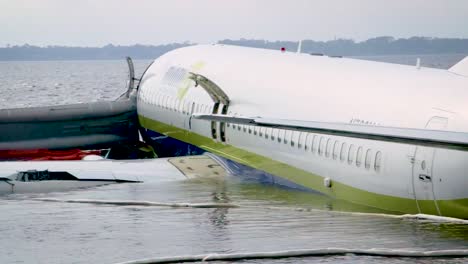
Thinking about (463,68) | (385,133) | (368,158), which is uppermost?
(463,68)

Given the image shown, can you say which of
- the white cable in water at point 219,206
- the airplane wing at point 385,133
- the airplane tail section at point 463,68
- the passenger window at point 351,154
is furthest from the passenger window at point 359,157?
the airplane wing at point 385,133

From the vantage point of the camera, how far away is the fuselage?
720 inches

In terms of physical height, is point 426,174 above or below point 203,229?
above

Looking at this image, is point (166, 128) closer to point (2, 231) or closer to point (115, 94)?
point (2, 231)

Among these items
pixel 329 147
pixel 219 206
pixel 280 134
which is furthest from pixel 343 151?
pixel 280 134

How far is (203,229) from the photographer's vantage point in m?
17.0

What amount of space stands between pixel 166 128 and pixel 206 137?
374cm

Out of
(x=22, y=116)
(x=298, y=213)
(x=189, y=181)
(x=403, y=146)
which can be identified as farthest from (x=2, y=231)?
(x=22, y=116)

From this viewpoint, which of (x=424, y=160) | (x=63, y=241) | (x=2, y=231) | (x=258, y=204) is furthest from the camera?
(x=258, y=204)

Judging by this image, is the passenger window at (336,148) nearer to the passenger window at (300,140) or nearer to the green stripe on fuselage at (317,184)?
the green stripe on fuselage at (317,184)

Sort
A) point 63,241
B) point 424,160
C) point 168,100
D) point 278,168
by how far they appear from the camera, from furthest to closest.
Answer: point 168,100 → point 278,168 → point 424,160 → point 63,241

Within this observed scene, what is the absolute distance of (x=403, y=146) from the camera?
18.7 metres

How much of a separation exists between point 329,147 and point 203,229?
15.9ft

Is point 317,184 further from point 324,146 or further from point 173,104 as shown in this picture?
point 173,104
